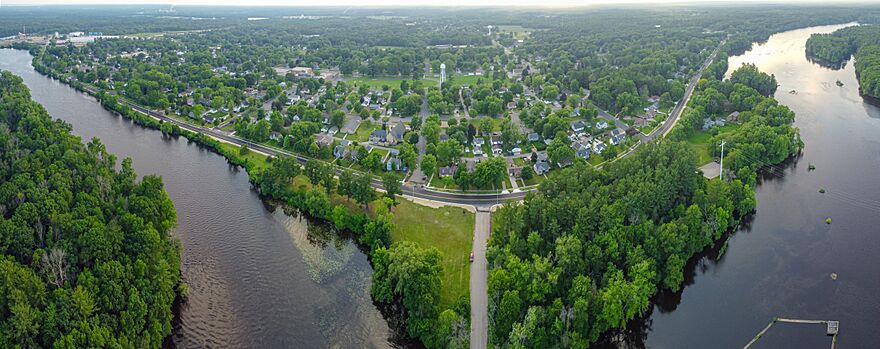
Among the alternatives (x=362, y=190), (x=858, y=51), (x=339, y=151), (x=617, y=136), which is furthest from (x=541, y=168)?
(x=858, y=51)

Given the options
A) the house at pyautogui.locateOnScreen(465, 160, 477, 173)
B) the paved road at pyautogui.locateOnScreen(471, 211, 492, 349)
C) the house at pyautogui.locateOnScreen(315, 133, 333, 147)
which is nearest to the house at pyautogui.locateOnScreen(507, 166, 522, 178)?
the house at pyautogui.locateOnScreen(465, 160, 477, 173)

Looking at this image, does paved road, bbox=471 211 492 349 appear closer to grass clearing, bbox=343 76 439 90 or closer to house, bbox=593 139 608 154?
house, bbox=593 139 608 154

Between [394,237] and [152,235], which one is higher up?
[152,235]

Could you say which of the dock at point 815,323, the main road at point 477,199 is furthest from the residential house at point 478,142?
the dock at point 815,323

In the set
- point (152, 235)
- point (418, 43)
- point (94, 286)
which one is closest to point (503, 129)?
→ point (152, 235)

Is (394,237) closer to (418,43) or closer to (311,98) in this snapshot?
(311,98)

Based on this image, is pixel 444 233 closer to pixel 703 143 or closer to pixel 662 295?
pixel 662 295
